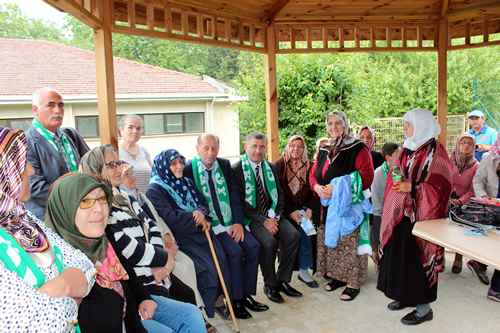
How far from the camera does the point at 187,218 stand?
10.4 ft

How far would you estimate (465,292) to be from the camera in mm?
3791

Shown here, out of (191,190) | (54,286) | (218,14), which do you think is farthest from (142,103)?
(54,286)

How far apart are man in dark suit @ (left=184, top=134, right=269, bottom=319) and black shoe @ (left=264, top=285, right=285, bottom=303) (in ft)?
0.60

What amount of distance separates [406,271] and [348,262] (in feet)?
2.43

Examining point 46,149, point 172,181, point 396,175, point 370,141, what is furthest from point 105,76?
point 370,141

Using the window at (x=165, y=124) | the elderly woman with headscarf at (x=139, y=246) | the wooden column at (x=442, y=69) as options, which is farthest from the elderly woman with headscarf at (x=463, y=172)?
the window at (x=165, y=124)

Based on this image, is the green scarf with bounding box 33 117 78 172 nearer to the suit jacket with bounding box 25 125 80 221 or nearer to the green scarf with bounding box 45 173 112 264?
the suit jacket with bounding box 25 125 80 221

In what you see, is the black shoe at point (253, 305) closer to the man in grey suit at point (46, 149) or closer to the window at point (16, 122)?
the man in grey suit at point (46, 149)

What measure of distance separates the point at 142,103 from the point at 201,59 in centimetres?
1551

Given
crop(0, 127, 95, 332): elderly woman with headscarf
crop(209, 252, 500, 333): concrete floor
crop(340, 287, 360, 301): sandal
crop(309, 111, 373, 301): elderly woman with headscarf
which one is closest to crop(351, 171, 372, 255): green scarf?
crop(309, 111, 373, 301): elderly woman with headscarf

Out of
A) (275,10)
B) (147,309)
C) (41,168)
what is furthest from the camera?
(275,10)

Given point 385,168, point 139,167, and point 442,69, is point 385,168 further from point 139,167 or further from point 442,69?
point 139,167

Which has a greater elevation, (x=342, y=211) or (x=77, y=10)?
(x=77, y=10)

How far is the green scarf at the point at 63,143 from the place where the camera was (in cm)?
277
